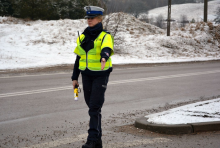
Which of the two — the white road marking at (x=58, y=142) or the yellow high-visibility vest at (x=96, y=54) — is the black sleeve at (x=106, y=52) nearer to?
the yellow high-visibility vest at (x=96, y=54)

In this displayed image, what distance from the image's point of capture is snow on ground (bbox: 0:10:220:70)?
23.8 meters

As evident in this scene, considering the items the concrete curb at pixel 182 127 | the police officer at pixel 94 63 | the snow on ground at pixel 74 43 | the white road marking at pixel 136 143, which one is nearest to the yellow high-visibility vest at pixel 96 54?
the police officer at pixel 94 63

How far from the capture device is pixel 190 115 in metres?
6.36

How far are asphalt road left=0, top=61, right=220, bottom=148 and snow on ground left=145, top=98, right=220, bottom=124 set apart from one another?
41 centimetres

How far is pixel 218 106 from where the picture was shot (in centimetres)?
717

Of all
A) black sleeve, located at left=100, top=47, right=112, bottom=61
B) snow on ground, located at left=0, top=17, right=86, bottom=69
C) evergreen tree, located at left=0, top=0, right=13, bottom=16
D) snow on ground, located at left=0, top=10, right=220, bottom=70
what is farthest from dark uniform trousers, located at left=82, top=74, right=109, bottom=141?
evergreen tree, located at left=0, top=0, right=13, bottom=16

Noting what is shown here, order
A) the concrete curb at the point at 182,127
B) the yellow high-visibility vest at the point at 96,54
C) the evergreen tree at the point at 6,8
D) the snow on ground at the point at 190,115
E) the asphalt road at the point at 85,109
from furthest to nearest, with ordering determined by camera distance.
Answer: the evergreen tree at the point at 6,8 < the snow on ground at the point at 190,115 < the concrete curb at the point at 182,127 < the asphalt road at the point at 85,109 < the yellow high-visibility vest at the point at 96,54

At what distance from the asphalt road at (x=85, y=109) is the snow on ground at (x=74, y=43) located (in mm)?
9479

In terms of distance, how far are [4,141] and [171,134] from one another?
2.67m

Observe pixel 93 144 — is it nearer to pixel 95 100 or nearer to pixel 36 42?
pixel 95 100

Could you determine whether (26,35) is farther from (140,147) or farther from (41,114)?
(140,147)

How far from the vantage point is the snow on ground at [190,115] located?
598 centimetres

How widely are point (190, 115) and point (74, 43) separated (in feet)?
76.5

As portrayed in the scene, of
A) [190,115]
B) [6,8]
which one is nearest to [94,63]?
[190,115]
